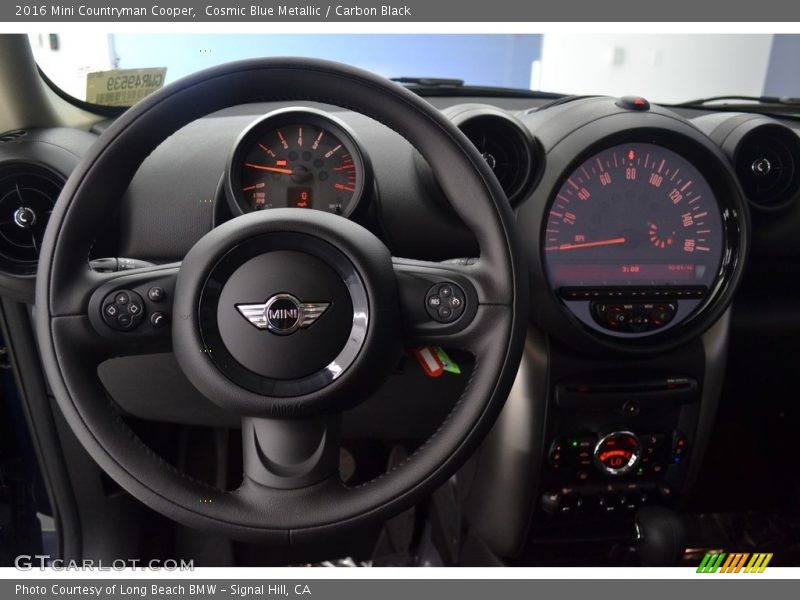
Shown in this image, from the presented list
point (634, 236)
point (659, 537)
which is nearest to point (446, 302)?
point (634, 236)

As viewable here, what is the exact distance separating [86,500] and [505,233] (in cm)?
120

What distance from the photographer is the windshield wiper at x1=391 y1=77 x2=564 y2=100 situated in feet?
5.20

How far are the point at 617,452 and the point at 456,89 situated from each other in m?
0.93

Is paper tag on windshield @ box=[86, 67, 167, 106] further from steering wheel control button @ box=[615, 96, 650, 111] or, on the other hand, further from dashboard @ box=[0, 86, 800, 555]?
steering wheel control button @ box=[615, 96, 650, 111]

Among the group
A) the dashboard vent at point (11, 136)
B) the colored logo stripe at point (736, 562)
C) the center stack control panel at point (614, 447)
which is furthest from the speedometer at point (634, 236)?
the dashboard vent at point (11, 136)

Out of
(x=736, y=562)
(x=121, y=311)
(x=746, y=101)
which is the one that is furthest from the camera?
(x=746, y=101)

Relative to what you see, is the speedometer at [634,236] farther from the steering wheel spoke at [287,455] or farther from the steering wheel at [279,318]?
the steering wheel spoke at [287,455]

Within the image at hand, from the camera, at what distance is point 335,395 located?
87 cm

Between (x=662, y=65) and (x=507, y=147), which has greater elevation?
(x=662, y=65)

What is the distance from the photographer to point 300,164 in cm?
120

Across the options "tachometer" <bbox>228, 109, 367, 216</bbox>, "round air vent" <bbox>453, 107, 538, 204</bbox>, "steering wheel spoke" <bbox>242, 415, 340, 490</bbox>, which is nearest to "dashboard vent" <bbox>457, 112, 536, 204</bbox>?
"round air vent" <bbox>453, 107, 538, 204</bbox>

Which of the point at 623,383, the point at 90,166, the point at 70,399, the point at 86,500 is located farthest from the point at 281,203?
the point at 86,500

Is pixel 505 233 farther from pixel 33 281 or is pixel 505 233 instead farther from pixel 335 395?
pixel 33 281

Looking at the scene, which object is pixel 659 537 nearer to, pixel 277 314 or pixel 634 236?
pixel 634 236
